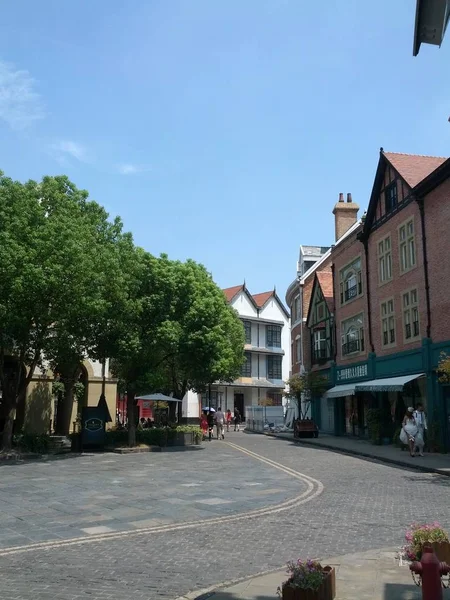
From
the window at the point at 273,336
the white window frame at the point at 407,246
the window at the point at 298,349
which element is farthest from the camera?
the window at the point at 273,336

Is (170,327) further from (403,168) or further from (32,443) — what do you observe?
(403,168)

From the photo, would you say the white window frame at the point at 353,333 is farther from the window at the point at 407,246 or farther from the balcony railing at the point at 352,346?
the window at the point at 407,246

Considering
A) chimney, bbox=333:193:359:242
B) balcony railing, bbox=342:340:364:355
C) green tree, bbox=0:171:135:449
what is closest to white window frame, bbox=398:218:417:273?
balcony railing, bbox=342:340:364:355

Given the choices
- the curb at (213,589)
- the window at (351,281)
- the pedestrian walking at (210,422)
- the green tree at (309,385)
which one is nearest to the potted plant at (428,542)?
the curb at (213,589)

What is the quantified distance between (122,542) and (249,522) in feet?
7.82

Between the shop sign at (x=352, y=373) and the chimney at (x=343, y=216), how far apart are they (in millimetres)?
11320

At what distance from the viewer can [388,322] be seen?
29.8 m

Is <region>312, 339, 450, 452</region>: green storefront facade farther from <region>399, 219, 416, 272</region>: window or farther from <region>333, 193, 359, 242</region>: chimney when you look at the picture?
<region>333, 193, 359, 242</region>: chimney

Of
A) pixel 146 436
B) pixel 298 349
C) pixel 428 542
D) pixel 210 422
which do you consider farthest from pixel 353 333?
pixel 428 542

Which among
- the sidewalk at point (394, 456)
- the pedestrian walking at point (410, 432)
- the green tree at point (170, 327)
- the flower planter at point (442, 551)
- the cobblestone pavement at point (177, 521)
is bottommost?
the cobblestone pavement at point (177, 521)

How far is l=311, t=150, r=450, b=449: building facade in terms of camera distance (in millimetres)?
24531

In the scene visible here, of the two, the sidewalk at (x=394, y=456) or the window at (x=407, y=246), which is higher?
the window at (x=407, y=246)

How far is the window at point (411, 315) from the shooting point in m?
26.8

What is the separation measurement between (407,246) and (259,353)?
3845cm
